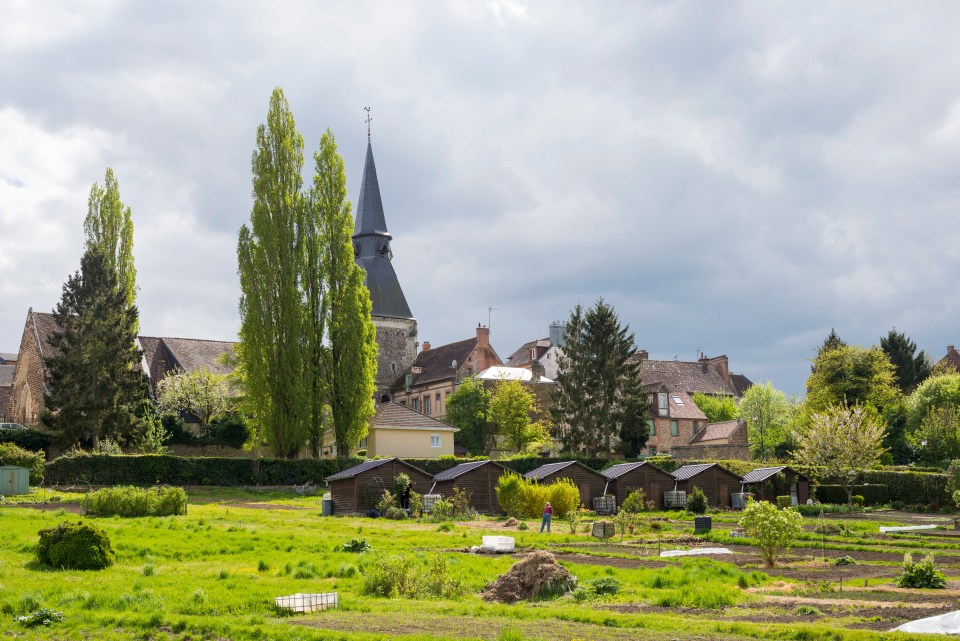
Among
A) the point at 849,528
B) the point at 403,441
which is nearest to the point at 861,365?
the point at 403,441

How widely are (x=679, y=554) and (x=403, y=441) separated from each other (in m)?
43.6

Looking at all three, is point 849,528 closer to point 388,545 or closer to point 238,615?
point 388,545

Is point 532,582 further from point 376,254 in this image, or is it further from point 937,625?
point 376,254

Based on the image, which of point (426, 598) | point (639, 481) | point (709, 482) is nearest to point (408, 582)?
point (426, 598)

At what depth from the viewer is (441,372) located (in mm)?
90062

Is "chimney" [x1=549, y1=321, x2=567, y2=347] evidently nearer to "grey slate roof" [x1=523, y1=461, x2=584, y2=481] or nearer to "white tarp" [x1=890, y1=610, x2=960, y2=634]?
"grey slate roof" [x1=523, y1=461, x2=584, y2=481]

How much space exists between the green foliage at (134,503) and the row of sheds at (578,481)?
10.5m

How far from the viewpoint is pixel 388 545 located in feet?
93.6

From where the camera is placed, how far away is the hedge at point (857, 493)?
5441 cm

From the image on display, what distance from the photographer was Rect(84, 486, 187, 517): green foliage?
→ 3319 cm

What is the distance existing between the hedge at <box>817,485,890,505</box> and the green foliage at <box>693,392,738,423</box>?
121 ft

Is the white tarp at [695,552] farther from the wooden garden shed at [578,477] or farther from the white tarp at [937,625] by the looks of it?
the wooden garden shed at [578,477]

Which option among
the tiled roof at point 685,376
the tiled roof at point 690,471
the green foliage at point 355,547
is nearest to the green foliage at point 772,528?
the green foliage at point 355,547

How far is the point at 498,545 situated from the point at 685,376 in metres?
72.6
